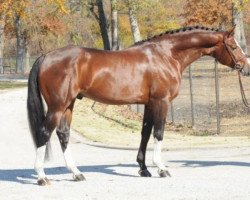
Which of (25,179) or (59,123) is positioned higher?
(59,123)

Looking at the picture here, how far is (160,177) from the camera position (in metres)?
9.84

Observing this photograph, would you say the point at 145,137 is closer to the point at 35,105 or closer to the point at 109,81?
the point at 109,81

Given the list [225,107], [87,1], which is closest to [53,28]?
[87,1]

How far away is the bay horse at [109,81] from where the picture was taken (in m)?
9.46

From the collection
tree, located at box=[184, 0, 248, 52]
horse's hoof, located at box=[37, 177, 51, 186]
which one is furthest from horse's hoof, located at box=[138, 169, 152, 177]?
tree, located at box=[184, 0, 248, 52]

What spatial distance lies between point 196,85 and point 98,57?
26.9 metres

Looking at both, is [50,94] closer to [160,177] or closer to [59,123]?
[59,123]

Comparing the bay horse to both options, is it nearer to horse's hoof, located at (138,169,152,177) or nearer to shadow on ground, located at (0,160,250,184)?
horse's hoof, located at (138,169,152,177)

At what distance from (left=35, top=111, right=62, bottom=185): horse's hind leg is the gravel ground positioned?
0.21 meters

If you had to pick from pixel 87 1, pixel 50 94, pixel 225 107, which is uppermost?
pixel 87 1

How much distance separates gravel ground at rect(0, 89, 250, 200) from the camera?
855cm

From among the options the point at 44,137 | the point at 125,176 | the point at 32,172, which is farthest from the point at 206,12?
the point at 44,137

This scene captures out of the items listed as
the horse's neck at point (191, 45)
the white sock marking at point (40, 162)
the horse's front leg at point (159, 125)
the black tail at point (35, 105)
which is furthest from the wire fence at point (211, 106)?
the white sock marking at point (40, 162)

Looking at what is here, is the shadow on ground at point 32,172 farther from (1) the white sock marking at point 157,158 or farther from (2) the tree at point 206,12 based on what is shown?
(2) the tree at point 206,12
